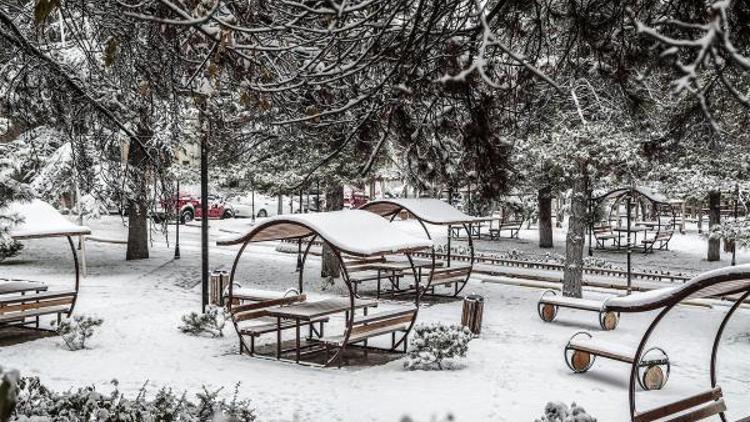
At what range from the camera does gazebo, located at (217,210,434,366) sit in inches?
497

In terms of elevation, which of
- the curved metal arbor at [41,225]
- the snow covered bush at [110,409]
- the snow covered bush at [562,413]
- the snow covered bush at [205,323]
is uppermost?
the curved metal arbor at [41,225]

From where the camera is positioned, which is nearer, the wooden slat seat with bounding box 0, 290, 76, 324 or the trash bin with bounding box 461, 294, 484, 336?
the wooden slat seat with bounding box 0, 290, 76, 324

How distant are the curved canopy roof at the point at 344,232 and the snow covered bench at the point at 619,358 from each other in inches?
140

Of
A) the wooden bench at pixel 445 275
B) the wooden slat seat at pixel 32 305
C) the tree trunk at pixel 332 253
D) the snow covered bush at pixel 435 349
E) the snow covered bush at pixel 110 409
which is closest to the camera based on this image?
the snow covered bush at pixel 110 409

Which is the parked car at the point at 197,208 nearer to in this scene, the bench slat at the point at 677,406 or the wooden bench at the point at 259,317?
the wooden bench at the point at 259,317

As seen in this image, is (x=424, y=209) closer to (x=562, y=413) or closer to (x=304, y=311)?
(x=304, y=311)

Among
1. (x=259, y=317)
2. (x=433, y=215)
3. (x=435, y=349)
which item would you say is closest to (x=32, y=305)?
(x=259, y=317)

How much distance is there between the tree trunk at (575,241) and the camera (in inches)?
717

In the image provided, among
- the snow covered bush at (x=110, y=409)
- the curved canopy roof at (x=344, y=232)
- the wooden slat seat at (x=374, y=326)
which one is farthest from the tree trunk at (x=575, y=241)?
the snow covered bush at (x=110, y=409)

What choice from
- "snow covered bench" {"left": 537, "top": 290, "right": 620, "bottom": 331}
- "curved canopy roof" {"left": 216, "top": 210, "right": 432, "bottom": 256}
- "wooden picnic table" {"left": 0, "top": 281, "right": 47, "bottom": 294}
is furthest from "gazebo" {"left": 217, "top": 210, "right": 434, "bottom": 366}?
"wooden picnic table" {"left": 0, "top": 281, "right": 47, "bottom": 294}

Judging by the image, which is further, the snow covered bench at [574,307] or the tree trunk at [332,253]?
the tree trunk at [332,253]

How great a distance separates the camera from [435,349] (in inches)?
480

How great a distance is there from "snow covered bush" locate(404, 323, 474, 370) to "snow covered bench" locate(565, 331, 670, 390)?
177cm

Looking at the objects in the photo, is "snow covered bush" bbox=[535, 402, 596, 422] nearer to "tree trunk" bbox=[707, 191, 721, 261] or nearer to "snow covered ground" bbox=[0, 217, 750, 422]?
"snow covered ground" bbox=[0, 217, 750, 422]
